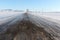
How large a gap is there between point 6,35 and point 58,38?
1541 mm

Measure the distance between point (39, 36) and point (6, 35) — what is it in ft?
3.09

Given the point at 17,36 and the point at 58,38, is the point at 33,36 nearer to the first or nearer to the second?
the point at 17,36

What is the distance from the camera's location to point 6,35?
3988 millimetres

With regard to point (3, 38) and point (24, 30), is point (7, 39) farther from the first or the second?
point (24, 30)

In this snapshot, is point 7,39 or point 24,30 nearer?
point 7,39

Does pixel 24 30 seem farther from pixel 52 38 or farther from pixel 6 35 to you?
pixel 52 38

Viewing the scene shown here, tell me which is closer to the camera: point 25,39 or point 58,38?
point 25,39

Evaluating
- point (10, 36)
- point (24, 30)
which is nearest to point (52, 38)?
point (24, 30)

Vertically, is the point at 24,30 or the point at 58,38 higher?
the point at 24,30

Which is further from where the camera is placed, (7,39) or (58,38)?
(58,38)

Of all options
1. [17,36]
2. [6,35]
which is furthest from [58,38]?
[6,35]

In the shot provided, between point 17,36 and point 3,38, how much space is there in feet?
1.47

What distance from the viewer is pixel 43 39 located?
3795 millimetres

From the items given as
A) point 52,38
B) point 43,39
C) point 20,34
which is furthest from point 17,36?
point 52,38
